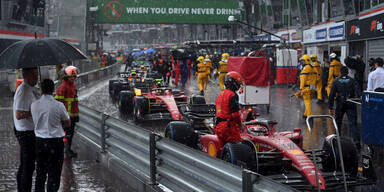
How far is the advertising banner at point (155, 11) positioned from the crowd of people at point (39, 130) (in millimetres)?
40111

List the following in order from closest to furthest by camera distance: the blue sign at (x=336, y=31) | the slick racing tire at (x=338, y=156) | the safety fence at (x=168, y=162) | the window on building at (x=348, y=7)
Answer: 1. the safety fence at (x=168, y=162)
2. the slick racing tire at (x=338, y=156)
3. the window on building at (x=348, y=7)
4. the blue sign at (x=336, y=31)

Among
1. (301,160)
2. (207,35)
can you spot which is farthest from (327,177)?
(207,35)

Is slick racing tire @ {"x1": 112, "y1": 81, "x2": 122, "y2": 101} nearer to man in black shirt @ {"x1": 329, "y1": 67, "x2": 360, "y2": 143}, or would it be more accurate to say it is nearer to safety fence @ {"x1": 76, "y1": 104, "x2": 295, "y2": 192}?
safety fence @ {"x1": 76, "y1": 104, "x2": 295, "y2": 192}

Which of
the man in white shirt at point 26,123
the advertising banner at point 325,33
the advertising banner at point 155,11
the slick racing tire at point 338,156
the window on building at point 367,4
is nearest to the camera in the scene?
the man in white shirt at point 26,123

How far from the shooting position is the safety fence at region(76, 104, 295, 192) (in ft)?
13.9

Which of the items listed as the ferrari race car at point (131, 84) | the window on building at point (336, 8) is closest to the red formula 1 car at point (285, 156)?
the ferrari race car at point (131, 84)

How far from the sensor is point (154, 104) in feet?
46.1

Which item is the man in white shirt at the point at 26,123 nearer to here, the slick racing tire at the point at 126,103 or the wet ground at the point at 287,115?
the wet ground at the point at 287,115

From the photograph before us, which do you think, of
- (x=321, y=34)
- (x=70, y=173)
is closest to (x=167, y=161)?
(x=70, y=173)

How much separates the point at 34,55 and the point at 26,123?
0.87 metres

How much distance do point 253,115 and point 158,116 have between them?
4835 mm

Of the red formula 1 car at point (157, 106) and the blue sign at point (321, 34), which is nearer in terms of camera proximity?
the red formula 1 car at point (157, 106)

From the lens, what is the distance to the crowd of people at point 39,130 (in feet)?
18.2

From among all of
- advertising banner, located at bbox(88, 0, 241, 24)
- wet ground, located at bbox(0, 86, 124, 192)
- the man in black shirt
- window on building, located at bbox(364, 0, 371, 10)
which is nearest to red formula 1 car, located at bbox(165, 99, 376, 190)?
wet ground, located at bbox(0, 86, 124, 192)
